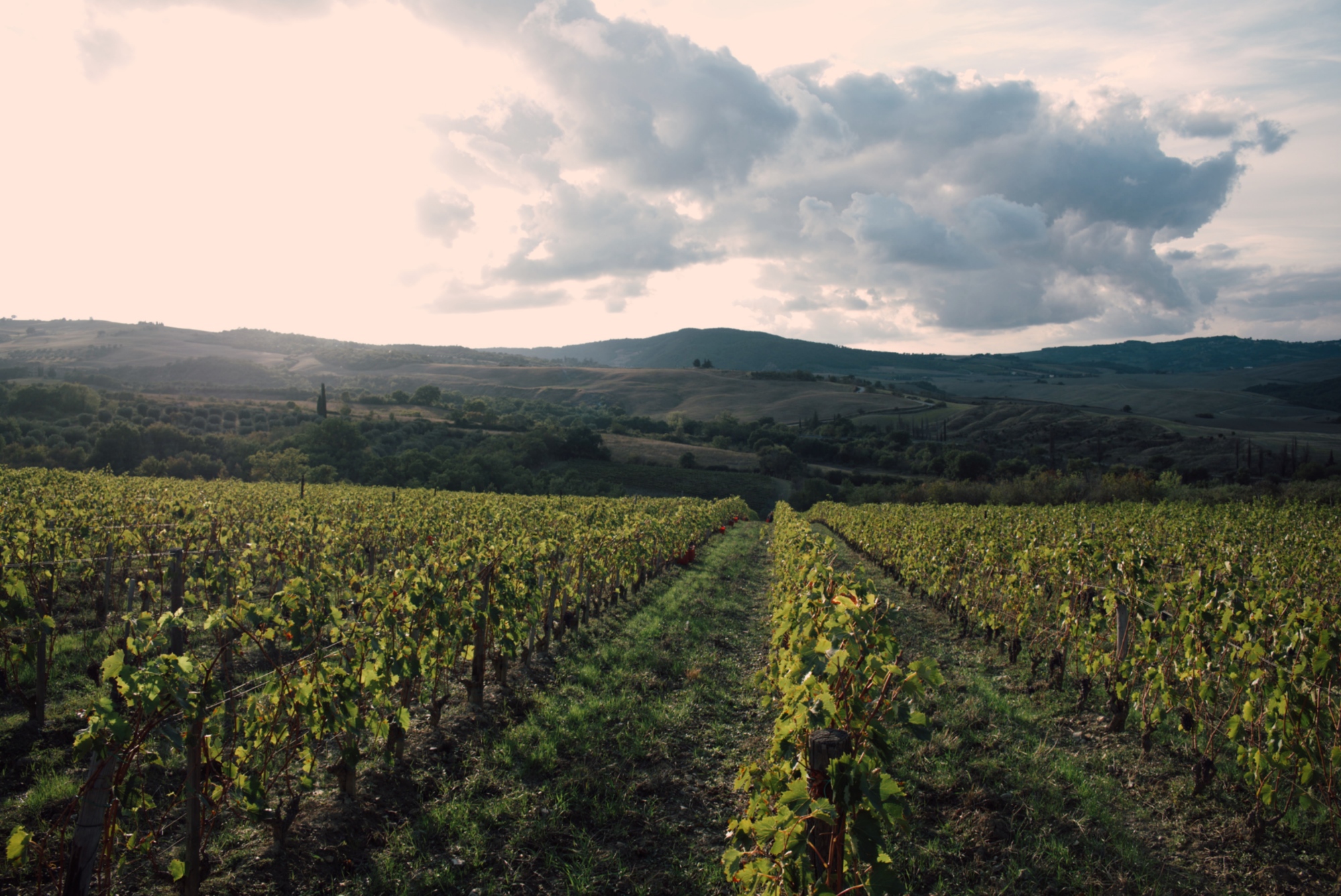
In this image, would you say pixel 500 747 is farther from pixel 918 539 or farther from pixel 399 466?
pixel 399 466

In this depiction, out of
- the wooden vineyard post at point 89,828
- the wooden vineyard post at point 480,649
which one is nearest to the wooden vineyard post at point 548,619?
the wooden vineyard post at point 480,649

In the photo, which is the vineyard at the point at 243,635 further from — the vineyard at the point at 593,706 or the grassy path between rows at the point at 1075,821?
the grassy path between rows at the point at 1075,821

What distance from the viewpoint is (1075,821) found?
4957 millimetres

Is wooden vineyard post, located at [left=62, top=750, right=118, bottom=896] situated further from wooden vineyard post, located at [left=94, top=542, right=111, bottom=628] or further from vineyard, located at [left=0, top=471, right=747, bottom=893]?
wooden vineyard post, located at [left=94, top=542, right=111, bottom=628]

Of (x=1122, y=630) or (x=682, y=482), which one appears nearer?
(x=1122, y=630)

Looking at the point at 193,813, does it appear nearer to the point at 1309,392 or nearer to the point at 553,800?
the point at 553,800

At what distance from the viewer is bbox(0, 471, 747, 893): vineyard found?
12.1 feet

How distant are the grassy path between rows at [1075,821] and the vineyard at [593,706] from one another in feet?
0.14

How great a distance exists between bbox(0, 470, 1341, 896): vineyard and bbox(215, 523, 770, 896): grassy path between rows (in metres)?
0.03

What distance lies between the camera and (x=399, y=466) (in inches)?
1989

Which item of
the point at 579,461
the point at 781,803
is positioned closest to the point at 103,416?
the point at 579,461

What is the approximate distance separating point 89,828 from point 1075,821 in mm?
6214

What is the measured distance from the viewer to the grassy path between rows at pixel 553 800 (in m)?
4.27

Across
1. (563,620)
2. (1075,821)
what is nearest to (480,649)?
(563,620)
